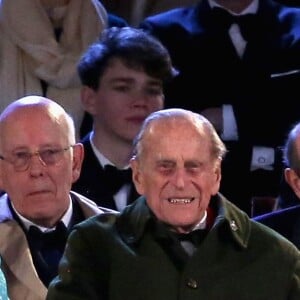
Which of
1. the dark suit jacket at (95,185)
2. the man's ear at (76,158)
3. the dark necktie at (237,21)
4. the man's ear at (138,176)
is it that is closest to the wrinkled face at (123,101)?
the dark suit jacket at (95,185)

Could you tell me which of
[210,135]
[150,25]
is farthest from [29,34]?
[210,135]

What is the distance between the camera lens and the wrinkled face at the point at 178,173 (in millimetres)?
2311

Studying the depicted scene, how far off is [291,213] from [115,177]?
0.55 meters

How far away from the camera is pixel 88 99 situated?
3.22m

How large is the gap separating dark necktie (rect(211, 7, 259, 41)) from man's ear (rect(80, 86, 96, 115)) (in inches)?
17.5

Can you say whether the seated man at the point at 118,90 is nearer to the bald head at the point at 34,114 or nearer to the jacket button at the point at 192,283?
the bald head at the point at 34,114

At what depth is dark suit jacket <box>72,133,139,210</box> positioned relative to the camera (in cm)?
301

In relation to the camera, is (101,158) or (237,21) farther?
(237,21)

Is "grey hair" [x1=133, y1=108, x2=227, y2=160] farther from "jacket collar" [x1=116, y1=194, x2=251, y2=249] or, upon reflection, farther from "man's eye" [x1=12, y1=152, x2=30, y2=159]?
"man's eye" [x1=12, y1=152, x2=30, y2=159]

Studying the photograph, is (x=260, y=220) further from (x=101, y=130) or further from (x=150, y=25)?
(x=150, y=25)

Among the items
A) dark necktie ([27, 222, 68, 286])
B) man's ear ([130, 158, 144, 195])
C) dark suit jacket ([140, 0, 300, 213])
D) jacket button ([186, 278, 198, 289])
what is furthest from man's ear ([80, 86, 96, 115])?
jacket button ([186, 278, 198, 289])

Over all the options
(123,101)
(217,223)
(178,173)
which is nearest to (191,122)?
(178,173)

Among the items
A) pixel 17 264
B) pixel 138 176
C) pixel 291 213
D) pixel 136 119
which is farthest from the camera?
pixel 136 119

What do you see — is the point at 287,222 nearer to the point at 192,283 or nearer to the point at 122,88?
the point at 192,283
